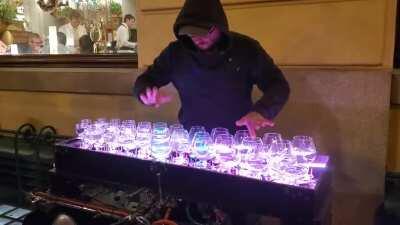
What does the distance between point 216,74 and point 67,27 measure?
2.55 m

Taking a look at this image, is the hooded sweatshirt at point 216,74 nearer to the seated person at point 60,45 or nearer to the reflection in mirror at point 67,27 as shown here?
A: the reflection in mirror at point 67,27

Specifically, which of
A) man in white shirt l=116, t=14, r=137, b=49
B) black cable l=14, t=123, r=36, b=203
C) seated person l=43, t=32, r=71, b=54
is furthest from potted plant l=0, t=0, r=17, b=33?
man in white shirt l=116, t=14, r=137, b=49

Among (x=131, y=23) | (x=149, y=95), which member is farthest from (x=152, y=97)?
(x=131, y=23)

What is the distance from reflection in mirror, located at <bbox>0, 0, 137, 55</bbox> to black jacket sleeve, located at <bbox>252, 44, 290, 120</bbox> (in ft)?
5.61

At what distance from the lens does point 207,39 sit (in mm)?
1907

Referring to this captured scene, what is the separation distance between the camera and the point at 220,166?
1668 millimetres

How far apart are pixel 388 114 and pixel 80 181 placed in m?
1.82

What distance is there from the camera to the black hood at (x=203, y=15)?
1.83 meters

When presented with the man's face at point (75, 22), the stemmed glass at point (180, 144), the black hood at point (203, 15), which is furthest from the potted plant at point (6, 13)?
the stemmed glass at point (180, 144)

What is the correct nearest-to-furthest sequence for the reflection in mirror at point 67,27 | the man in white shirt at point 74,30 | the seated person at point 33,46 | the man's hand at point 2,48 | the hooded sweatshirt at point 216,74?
the hooded sweatshirt at point 216,74 → the reflection in mirror at point 67,27 → the man in white shirt at point 74,30 → the seated person at point 33,46 → the man's hand at point 2,48

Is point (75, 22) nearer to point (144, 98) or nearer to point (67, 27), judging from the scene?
point (67, 27)

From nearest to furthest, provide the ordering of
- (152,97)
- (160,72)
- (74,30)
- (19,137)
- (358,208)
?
(152,97) → (160,72) → (358,208) → (19,137) → (74,30)

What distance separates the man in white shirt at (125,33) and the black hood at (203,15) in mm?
1632

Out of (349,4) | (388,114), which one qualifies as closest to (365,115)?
(388,114)
